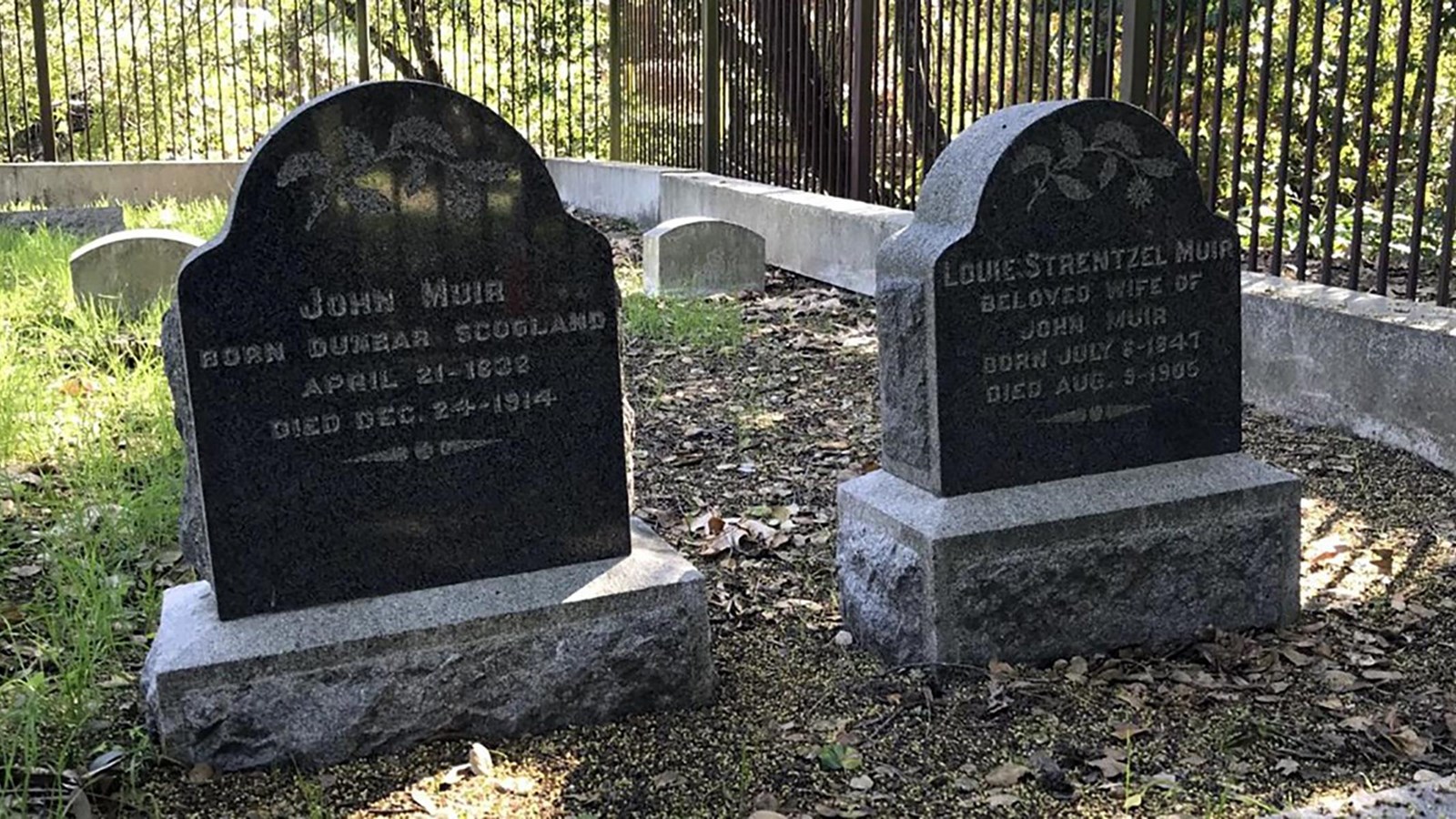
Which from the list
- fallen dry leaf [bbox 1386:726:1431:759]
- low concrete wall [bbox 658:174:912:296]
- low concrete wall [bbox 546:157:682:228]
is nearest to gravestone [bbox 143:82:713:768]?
fallen dry leaf [bbox 1386:726:1431:759]

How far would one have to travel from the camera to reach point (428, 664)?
9.81 ft

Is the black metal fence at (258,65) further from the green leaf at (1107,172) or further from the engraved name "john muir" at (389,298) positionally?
the engraved name "john muir" at (389,298)

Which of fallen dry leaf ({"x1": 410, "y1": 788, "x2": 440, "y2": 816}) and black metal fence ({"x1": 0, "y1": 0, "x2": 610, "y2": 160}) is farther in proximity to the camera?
black metal fence ({"x1": 0, "y1": 0, "x2": 610, "y2": 160})

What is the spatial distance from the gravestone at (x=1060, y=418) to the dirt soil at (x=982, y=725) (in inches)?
5.6

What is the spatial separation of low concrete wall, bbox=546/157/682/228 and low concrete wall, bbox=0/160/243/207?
347 centimetres

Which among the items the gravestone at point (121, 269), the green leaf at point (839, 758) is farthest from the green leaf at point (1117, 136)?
the gravestone at point (121, 269)

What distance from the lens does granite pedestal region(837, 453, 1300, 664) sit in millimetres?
3363

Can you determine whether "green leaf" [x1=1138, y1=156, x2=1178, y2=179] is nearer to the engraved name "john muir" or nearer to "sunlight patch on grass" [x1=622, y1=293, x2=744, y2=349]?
the engraved name "john muir"

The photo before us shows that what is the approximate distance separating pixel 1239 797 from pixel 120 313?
21.3 feet

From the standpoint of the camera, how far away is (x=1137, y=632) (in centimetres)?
357

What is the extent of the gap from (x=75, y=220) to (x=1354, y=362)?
9.02 meters

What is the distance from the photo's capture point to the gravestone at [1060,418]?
3.37 m

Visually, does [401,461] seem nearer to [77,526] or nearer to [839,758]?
[839,758]

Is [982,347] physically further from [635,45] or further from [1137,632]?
[635,45]
